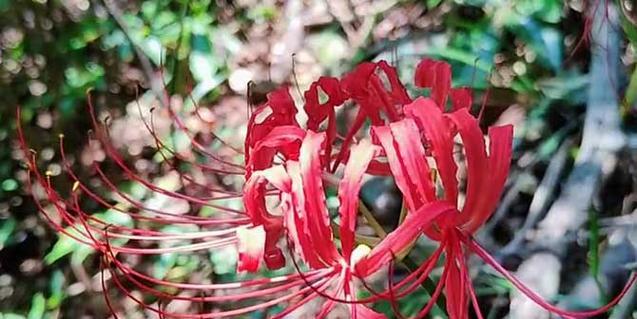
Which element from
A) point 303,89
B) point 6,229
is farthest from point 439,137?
point 6,229

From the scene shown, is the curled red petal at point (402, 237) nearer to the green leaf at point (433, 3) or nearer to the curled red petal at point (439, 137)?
the curled red petal at point (439, 137)

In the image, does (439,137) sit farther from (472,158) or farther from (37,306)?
(37,306)

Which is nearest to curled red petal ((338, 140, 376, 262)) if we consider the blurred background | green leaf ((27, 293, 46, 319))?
the blurred background

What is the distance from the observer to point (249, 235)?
95 centimetres

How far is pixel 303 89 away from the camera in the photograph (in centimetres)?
238

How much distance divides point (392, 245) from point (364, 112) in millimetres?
242

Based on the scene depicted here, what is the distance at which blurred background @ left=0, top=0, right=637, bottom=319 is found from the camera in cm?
184

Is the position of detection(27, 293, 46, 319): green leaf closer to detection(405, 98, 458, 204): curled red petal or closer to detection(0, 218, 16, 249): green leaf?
detection(0, 218, 16, 249): green leaf

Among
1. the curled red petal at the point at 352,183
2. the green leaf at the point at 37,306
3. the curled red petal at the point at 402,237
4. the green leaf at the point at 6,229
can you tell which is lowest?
the green leaf at the point at 37,306

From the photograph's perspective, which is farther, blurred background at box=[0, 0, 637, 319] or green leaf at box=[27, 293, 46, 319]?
green leaf at box=[27, 293, 46, 319]

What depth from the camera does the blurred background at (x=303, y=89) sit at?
1.84m

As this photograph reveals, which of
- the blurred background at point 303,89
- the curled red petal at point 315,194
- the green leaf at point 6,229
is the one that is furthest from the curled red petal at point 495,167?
the green leaf at point 6,229

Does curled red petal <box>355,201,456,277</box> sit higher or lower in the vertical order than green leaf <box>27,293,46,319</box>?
higher

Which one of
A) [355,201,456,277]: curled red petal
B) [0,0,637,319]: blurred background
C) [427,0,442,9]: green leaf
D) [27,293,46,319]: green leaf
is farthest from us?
[427,0,442,9]: green leaf
